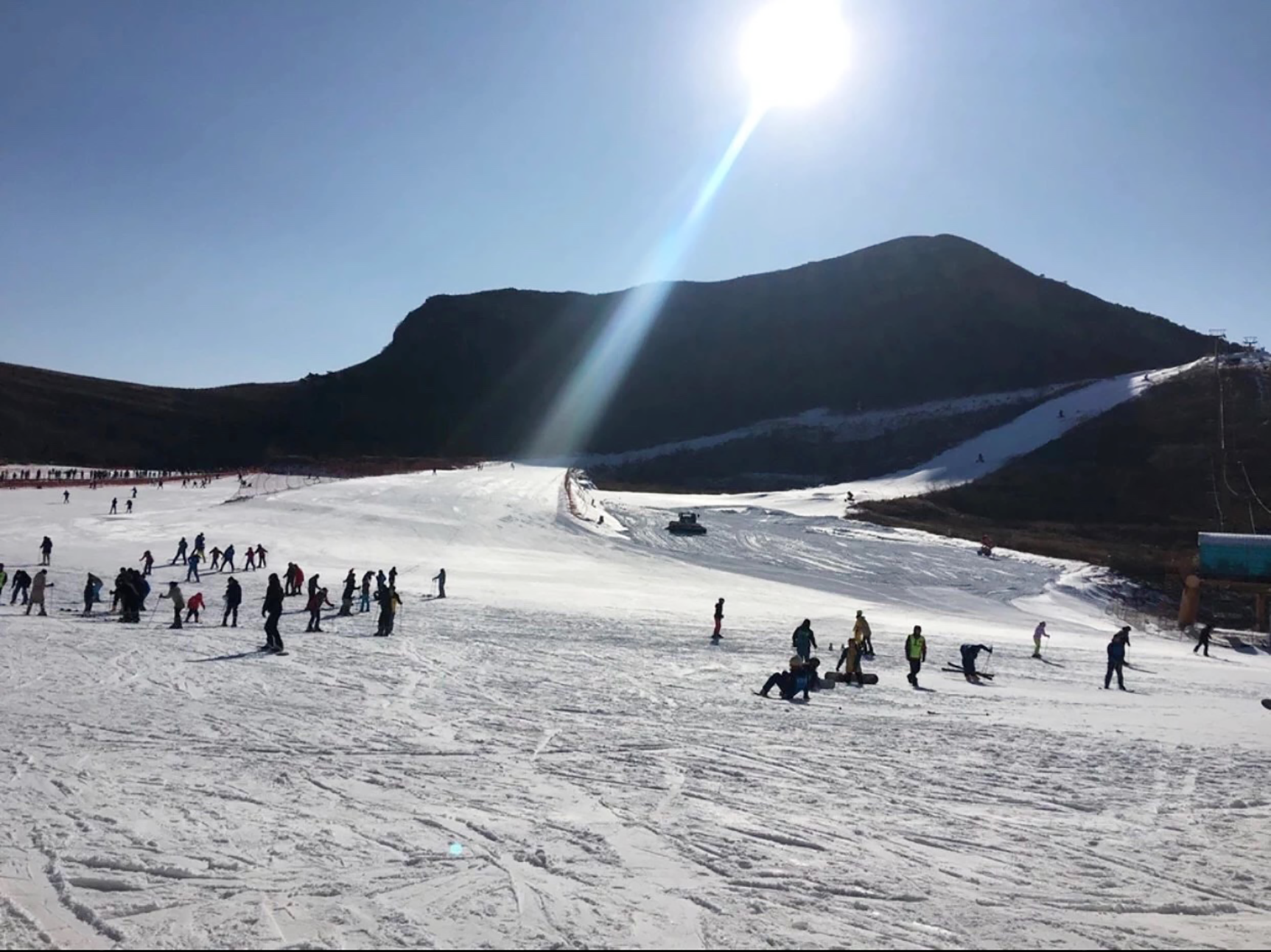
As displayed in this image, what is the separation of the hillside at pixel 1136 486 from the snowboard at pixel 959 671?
25420 mm

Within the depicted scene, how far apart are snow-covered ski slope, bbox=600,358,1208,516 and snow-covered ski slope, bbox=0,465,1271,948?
37.4m

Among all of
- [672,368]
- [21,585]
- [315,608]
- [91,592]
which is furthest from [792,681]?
[672,368]

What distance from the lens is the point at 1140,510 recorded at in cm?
5397

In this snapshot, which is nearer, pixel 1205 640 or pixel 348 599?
pixel 348 599

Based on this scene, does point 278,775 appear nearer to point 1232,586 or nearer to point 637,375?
point 1232,586

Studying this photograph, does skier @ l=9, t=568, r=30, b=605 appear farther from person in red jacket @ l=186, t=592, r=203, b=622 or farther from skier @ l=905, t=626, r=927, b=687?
skier @ l=905, t=626, r=927, b=687

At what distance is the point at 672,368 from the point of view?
12450 cm

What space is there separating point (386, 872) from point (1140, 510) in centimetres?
5797

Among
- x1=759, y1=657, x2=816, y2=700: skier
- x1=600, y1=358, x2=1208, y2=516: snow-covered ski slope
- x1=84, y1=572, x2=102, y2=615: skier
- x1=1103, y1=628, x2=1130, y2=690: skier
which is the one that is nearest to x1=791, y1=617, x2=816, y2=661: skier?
x1=759, y1=657, x2=816, y2=700: skier

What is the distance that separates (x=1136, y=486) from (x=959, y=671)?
4705cm

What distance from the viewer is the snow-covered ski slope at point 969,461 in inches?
2291

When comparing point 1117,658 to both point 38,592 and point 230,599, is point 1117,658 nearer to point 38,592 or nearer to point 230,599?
point 230,599

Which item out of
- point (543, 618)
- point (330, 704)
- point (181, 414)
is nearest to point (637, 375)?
point (181, 414)

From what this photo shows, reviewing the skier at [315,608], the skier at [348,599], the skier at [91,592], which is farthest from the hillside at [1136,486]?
the skier at [91,592]
